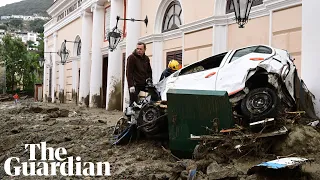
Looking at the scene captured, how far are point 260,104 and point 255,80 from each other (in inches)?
23.8

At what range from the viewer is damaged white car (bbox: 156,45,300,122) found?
5.88m

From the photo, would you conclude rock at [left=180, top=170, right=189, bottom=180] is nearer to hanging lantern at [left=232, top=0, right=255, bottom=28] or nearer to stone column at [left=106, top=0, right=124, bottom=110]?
hanging lantern at [left=232, top=0, right=255, bottom=28]

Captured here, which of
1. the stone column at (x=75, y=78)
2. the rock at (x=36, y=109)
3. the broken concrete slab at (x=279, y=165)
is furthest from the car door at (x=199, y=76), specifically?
the stone column at (x=75, y=78)

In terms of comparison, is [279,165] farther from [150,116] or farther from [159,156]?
[150,116]

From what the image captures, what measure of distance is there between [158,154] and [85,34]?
17.4m

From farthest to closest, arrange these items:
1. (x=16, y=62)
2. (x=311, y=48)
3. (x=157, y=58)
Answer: (x=16, y=62) < (x=157, y=58) < (x=311, y=48)

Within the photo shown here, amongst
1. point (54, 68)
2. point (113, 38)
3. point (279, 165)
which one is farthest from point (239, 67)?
point (54, 68)

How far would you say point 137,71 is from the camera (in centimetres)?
829

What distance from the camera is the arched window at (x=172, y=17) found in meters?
14.2

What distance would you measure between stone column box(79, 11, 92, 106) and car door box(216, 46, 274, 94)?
16.3m

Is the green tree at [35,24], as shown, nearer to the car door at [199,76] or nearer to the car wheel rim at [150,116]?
the car door at [199,76]

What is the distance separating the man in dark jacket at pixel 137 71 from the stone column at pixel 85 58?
14260 millimetres

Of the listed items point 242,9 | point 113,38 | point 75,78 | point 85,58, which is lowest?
point 75,78

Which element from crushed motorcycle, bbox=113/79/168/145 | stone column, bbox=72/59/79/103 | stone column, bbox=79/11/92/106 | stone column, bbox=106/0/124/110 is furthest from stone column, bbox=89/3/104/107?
crushed motorcycle, bbox=113/79/168/145
